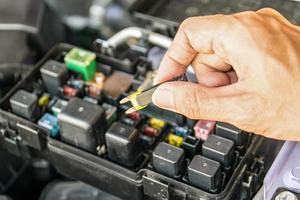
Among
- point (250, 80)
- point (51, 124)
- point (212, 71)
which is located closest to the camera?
point (250, 80)

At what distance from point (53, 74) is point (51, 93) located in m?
0.04

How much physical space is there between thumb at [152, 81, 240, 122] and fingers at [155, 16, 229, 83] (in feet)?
0.21

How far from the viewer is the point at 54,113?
99 cm

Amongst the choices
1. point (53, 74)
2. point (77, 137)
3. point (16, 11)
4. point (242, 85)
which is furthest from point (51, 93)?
point (242, 85)

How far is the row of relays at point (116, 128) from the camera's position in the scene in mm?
862

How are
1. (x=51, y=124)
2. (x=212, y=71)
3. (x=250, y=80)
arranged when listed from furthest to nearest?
(x=51, y=124)
(x=212, y=71)
(x=250, y=80)

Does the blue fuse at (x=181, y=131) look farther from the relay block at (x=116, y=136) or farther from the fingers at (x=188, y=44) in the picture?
the fingers at (x=188, y=44)

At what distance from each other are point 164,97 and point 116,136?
0.13m

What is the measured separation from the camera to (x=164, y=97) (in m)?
0.80

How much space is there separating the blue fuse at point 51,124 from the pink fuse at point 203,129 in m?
0.23

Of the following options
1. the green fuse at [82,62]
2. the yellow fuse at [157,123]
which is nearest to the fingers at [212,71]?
the yellow fuse at [157,123]

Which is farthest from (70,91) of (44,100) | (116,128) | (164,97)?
(164,97)

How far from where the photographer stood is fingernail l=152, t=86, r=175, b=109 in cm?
80

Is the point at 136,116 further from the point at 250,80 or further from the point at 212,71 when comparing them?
the point at 250,80
